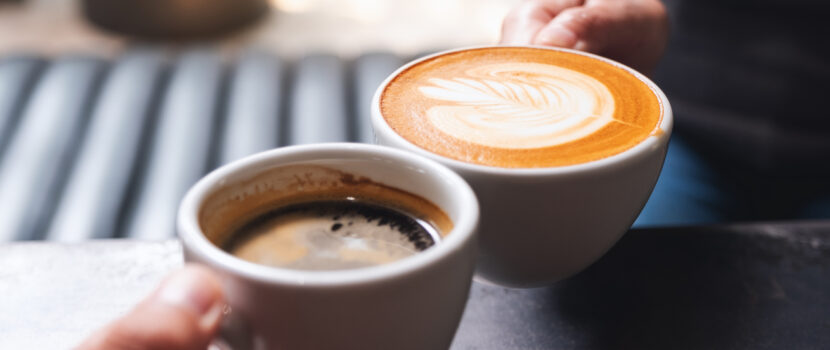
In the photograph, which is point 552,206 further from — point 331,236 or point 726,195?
point 726,195

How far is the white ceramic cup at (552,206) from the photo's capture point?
1.46ft

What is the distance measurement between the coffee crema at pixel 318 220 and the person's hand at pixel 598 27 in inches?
13.2

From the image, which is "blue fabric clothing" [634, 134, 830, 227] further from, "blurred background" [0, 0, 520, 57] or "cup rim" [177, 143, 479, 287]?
"blurred background" [0, 0, 520, 57]

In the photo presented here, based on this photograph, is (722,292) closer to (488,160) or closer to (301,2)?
(488,160)

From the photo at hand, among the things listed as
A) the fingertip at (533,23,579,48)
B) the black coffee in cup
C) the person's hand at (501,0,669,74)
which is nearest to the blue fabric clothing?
the person's hand at (501,0,669,74)

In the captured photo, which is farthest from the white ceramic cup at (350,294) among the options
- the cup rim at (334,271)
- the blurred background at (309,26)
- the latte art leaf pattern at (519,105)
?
the blurred background at (309,26)

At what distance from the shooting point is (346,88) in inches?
59.8

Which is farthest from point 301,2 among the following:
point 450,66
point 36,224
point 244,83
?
point 450,66

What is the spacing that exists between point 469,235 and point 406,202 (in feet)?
0.30

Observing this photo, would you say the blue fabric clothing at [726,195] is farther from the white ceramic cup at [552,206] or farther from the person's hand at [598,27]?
the white ceramic cup at [552,206]

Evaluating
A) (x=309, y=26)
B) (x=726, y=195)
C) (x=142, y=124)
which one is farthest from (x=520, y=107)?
(x=309, y=26)

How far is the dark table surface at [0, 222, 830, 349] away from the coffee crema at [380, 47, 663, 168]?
0.43 ft

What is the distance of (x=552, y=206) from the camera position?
17.8 inches

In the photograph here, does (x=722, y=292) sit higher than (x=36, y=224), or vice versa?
(x=722, y=292)
